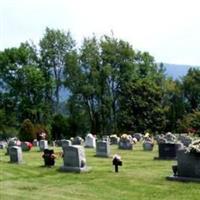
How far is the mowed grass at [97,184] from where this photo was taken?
1759 centimetres

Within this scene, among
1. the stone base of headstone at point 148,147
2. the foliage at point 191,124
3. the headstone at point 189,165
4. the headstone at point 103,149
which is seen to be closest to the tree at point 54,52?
the foliage at point 191,124

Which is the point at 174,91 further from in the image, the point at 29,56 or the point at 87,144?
the point at 87,144

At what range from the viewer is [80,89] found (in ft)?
237

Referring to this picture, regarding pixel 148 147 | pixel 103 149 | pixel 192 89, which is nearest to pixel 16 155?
pixel 103 149

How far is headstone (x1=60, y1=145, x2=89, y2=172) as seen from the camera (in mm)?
23375

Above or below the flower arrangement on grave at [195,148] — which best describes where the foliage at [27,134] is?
above

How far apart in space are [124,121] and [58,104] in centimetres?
1086

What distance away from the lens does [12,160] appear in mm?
28594

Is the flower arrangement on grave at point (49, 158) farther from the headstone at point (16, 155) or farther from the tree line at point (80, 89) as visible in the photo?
the tree line at point (80, 89)

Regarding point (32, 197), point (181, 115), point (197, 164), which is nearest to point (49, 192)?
point (32, 197)

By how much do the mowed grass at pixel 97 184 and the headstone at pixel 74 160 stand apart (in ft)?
1.45

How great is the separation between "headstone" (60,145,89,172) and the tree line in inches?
1810

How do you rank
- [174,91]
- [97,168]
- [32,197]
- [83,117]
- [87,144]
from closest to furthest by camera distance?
[32,197] < [97,168] < [87,144] < [83,117] < [174,91]

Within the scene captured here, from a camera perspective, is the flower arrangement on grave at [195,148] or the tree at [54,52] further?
the tree at [54,52]
